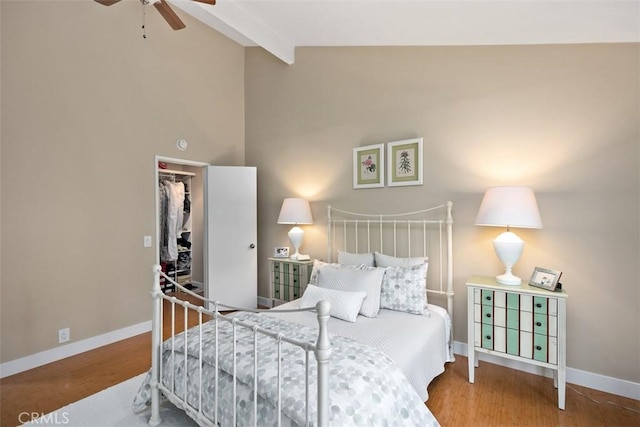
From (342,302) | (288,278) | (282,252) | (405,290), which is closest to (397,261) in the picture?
(405,290)

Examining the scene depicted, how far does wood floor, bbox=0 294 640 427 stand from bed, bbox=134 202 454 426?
22 centimetres

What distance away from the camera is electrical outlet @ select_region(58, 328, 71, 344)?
2842mm

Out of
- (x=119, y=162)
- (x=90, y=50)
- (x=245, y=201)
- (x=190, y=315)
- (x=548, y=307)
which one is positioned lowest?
(x=190, y=315)

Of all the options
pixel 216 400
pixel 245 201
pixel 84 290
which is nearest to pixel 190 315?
pixel 84 290

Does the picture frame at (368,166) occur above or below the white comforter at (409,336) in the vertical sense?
above

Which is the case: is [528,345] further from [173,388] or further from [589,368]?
[173,388]

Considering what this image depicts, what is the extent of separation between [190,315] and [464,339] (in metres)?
3.06

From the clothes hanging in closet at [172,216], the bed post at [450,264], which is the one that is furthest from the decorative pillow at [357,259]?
the clothes hanging in closet at [172,216]

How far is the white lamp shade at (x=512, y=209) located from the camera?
7.16 feet

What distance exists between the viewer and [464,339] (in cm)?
280

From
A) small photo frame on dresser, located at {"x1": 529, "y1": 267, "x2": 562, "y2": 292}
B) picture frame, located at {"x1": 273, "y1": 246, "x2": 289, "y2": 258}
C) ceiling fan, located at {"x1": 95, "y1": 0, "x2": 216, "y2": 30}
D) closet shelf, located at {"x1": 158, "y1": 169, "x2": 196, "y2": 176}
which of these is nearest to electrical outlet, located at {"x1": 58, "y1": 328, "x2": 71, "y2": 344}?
picture frame, located at {"x1": 273, "y1": 246, "x2": 289, "y2": 258}

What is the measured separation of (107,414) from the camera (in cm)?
A: 203

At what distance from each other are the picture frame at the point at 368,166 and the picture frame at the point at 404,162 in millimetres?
91

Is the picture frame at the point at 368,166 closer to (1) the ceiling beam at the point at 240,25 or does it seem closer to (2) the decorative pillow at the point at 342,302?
(2) the decorative pillow at the point at 342,302
